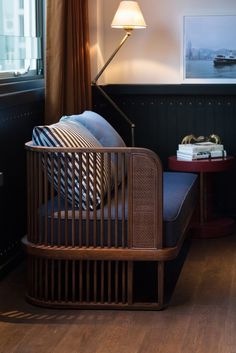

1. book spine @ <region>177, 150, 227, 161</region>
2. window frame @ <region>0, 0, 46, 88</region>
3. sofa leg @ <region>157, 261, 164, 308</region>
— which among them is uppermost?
window frame @ <region>0, 0, 46, 88</region>

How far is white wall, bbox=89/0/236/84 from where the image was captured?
515cm

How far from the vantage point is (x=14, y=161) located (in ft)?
13.5

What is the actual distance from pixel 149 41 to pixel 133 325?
260 centimetres

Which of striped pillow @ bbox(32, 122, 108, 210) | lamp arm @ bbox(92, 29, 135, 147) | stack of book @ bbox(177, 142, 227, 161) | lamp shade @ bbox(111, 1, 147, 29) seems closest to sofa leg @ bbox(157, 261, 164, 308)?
striped pillow @ bbox(32, 122, 108, 210)

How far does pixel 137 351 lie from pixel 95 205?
782mm

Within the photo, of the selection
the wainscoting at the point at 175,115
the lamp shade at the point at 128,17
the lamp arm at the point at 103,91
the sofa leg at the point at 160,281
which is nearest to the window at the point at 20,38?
the lamp arm at the point at 103,91

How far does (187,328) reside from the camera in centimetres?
319

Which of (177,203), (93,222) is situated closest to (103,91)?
(177,203)

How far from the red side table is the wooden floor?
0.93 m

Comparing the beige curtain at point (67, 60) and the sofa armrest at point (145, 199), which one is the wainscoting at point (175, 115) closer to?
the beige curtain at point (67, 60)

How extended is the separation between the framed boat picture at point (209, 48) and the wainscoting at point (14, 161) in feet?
4.21

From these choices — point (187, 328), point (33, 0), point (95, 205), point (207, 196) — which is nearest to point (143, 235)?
point (95, 205)

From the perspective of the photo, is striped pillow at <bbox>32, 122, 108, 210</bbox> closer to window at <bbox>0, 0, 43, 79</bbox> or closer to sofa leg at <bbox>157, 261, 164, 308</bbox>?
sofa leg at <bbox>157, 261, 164, 308</bbox>

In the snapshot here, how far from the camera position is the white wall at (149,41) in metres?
5.15
